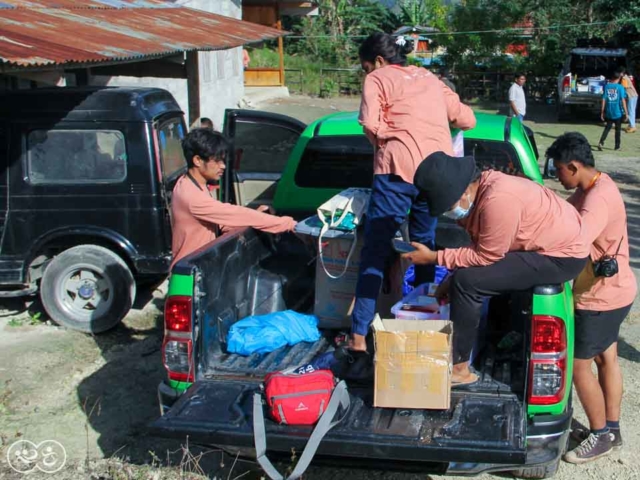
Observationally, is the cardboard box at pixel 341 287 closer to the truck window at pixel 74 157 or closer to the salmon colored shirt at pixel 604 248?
the salmon colored shirt at pixel 604 248

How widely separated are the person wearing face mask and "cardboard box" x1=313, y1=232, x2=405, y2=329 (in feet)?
2.58

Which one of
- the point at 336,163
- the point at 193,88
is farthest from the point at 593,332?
the point at 193,88

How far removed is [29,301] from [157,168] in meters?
2.18

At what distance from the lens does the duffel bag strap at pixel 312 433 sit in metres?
3.36

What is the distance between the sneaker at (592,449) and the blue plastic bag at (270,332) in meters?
1.67

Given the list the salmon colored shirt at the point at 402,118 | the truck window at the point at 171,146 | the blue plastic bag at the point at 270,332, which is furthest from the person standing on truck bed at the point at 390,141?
the truck window at the point at 171,146

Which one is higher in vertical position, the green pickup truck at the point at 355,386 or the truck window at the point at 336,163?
the truck window at the point at 336,163

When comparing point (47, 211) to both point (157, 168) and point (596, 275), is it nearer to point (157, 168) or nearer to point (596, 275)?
point (157, 168)

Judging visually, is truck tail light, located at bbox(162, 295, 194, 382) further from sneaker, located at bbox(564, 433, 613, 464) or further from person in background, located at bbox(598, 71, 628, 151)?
person in background, located at bbox(598, 71, 628, 151)

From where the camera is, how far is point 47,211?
659cm

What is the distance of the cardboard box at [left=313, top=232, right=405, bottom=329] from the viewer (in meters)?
4.64

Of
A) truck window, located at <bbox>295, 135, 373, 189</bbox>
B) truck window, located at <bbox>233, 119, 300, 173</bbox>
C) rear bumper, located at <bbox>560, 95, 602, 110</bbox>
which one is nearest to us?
truck window, located at <bbox>295, 135, 373, 189</bbox>

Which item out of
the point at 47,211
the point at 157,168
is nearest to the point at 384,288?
the point at 157,168

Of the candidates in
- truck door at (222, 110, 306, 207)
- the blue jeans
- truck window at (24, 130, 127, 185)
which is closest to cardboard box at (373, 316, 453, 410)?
the blue jeans
